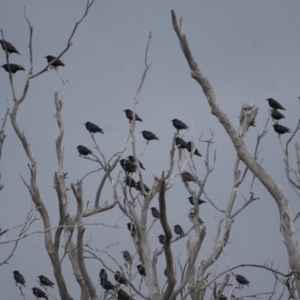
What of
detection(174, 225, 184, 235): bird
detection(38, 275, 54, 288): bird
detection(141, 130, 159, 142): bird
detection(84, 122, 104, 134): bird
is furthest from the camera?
detection(174, 225, 184, 235): bird

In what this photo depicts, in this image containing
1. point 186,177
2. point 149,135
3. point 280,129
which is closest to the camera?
point 186,177

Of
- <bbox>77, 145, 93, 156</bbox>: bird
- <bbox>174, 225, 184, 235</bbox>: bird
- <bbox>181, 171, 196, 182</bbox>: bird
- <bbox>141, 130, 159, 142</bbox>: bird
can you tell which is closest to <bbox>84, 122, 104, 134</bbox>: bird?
<bbox>77, 145, 93, 156</bbox>: bird

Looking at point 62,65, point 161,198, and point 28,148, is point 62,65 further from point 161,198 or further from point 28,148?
point 161,198

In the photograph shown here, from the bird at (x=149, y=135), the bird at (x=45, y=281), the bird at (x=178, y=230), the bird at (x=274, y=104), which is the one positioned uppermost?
the bird at (x=274, y=104)

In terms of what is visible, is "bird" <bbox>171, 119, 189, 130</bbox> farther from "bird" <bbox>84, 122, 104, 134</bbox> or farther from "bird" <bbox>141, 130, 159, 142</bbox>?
"bird" <bbox>84, 122, 104, 134</bbox>

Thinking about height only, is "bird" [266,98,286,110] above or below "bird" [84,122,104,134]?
above

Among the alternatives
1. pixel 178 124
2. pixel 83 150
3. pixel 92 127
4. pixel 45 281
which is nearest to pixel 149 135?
pixel 83 150

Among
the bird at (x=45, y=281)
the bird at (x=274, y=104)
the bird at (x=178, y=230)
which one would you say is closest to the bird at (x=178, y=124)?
the bird at (x=274, y=104)

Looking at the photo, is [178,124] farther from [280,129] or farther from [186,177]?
[186,177]

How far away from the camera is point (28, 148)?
29.9ft

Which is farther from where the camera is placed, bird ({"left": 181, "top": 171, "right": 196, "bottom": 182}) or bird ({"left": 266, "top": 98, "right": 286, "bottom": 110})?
bird ({"left": 266, "top": 98, "right": 286, "bottom": 110})

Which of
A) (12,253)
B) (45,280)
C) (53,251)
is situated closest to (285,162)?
(53,251)

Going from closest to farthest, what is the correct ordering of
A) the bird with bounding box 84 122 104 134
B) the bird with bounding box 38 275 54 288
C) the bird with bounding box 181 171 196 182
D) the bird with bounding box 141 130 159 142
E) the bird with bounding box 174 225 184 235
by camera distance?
the bird with bounding box 181 171 196 182, the bird with bounding box 84 122 104 134, the bird with bounding box 141 130 159 142, the bird with bounding box 38 275 54 288, the bird with bounding box 174 225 184 235

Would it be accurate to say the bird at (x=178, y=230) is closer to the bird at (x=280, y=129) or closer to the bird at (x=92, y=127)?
the bird at (x=280, y=129)
